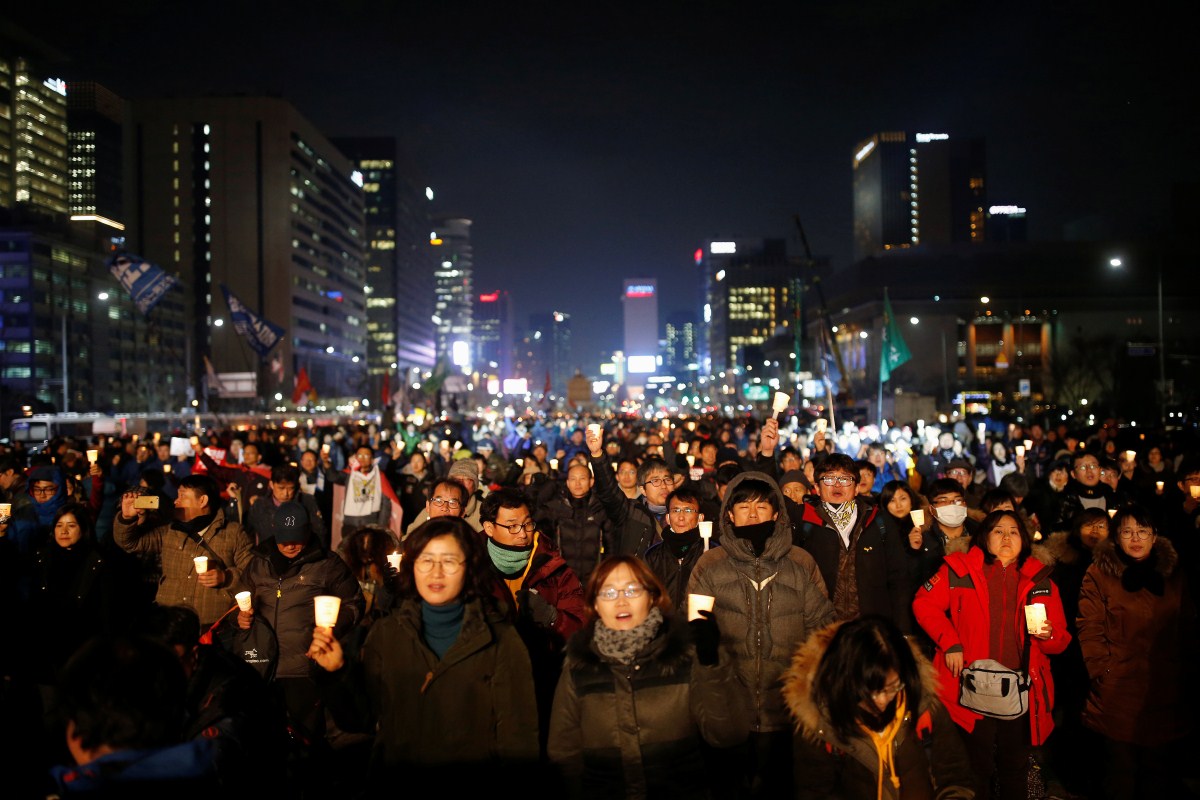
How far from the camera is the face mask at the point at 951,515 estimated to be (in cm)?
664

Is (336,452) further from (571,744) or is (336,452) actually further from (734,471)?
(571,744)

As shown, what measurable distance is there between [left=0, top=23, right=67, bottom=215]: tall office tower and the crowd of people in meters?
157

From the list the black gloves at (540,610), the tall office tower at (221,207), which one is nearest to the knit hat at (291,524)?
the black gloves at (540,610)

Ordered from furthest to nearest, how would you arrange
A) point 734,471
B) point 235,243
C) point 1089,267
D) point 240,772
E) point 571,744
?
point 235,243, point 1089,267, point 734,471, point 571,744, point 240,772

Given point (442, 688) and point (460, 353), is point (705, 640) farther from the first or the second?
point (460, 353)

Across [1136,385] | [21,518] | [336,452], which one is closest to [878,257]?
[1136,385]

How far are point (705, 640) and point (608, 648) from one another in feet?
1.44

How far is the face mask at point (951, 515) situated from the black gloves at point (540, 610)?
3020 mm

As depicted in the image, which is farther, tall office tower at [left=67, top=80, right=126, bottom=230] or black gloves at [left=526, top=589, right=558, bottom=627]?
tall office tower at [left=67, top=80, right=126, bottom=230]

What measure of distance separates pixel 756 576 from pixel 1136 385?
59854 millimetres

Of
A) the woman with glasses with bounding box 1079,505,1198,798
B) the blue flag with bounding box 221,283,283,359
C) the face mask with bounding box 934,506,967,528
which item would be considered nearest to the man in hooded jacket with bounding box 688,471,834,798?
the woman with glasses with bounding box 1079,505,1198,798

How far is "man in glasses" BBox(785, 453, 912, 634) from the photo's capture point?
5.79 meters

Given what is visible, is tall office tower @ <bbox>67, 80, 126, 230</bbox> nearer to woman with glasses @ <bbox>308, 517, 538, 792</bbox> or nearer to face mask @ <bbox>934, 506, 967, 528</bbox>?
face mask @ <bbox>934, 506, 967, 528</bbox>

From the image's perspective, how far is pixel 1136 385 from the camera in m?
55.8
